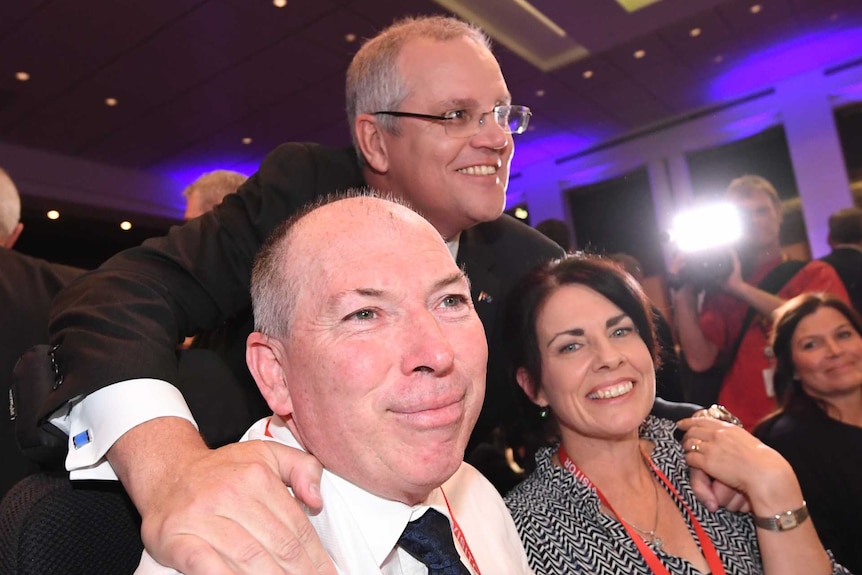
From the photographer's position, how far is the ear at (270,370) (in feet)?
3.33

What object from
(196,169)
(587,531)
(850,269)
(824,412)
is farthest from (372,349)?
(196,169)

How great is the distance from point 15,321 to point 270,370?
3.46 ft

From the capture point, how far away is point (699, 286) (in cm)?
294

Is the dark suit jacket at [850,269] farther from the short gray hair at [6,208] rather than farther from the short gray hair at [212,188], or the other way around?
the short gray hair at [6,208]

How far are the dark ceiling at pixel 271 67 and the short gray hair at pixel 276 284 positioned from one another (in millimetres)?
4104

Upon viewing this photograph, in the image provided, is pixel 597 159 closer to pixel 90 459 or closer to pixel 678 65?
pixel 678 65

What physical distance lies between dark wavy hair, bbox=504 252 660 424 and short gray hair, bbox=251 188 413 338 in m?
0.84

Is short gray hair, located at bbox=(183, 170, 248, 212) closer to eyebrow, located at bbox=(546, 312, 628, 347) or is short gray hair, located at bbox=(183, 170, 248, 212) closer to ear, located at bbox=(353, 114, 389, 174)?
ear, located at bbox=(353, 114, 389, 174)

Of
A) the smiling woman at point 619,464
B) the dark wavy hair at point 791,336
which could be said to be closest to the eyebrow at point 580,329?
the smiling woman at point 619,464

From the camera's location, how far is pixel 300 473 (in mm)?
834

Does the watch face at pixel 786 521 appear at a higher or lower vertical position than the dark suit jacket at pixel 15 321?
lower

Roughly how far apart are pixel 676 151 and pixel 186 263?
705 cm

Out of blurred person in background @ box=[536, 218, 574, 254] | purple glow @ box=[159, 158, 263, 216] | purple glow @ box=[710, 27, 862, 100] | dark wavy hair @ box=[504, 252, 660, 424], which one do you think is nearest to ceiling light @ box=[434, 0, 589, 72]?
purple glow @ box=[710, 27, 862, 100]

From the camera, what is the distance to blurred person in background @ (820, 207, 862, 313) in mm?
2918
